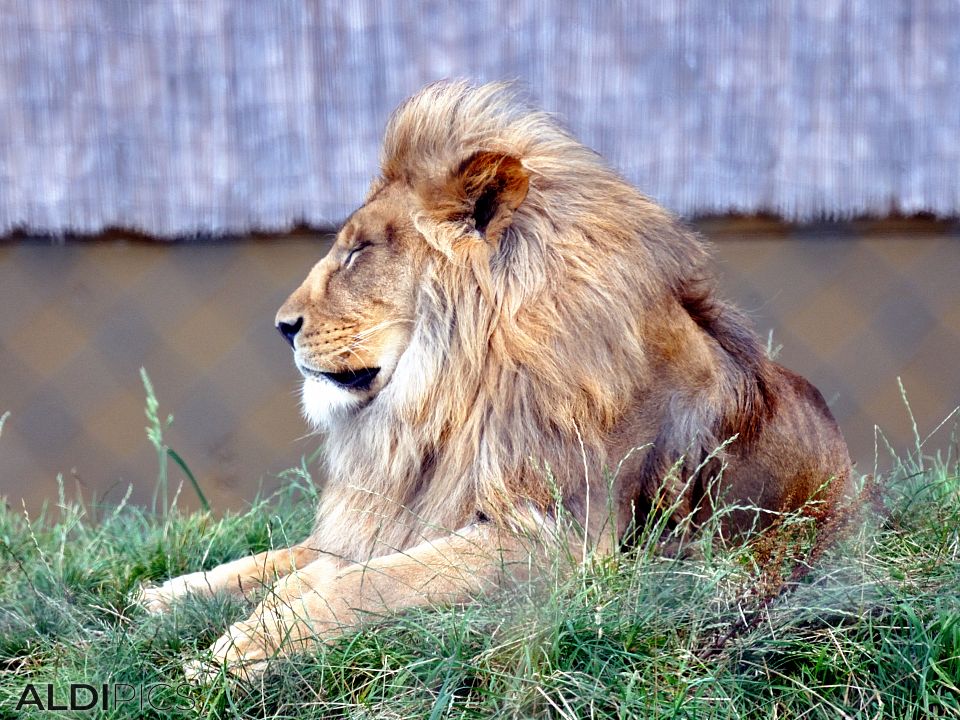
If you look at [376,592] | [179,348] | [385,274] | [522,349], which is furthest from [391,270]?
[179,348]

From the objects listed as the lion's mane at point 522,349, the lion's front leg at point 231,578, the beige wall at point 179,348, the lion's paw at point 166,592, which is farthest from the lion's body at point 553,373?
the beige wall at point 179,348

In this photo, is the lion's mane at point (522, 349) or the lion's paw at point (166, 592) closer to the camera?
the lion's mane at point (522, 349)

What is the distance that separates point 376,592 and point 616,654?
501 millimetres

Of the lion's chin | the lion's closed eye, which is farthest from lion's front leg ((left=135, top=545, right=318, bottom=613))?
the lion's closed eye

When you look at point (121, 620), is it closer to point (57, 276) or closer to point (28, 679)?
point (28, 679)

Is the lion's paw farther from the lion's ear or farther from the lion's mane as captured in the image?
the lion's ear

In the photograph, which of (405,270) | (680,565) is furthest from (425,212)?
(680,565)

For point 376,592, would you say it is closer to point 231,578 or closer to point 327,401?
point 327,401

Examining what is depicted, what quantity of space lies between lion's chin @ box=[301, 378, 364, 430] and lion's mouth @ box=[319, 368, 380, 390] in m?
0.01

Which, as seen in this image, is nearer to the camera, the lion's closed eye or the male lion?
the male lion

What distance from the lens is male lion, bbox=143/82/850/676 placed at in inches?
91.3

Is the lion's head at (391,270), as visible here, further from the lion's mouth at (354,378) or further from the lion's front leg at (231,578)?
the lion's front leg at (231,578)

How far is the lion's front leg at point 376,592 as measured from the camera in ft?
6.86

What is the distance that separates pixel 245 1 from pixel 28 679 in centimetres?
260
